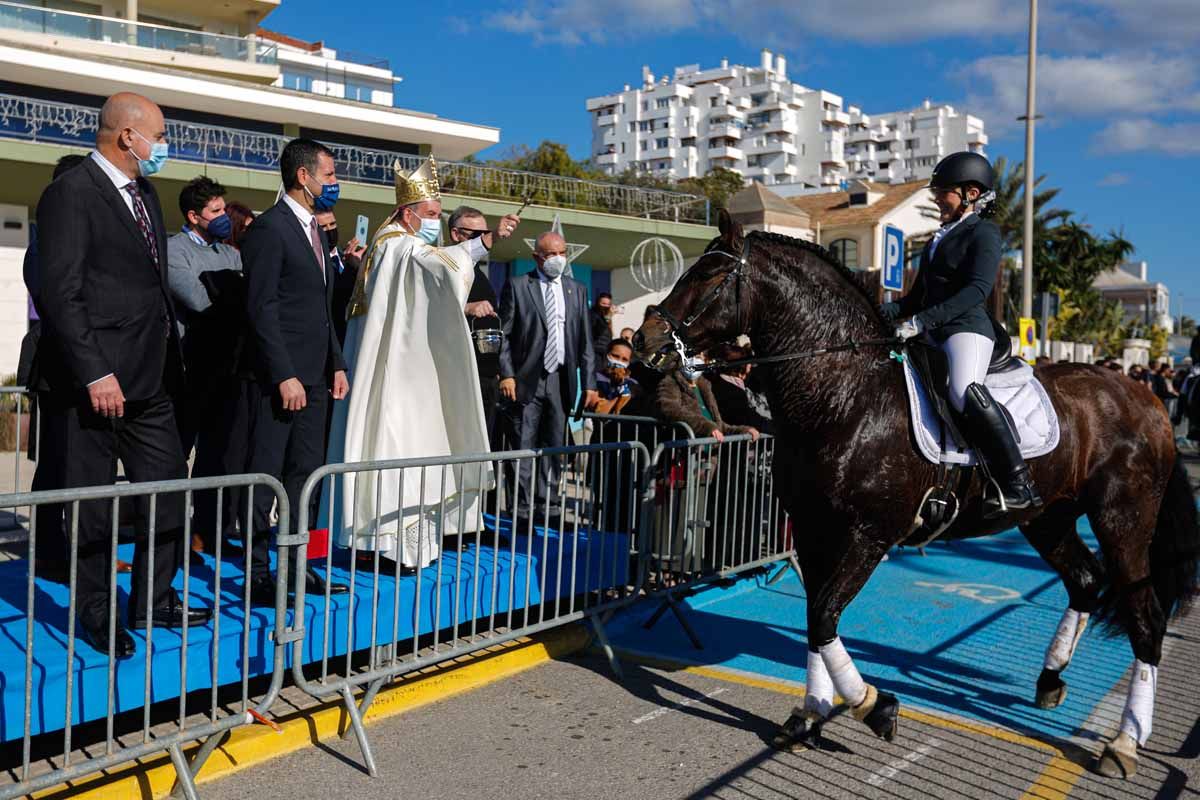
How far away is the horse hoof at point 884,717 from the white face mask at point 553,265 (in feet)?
12.8

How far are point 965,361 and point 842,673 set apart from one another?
1.57m

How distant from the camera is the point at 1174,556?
5.16 metres

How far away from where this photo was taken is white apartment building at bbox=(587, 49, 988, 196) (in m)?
124

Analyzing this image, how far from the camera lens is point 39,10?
96.7 feet

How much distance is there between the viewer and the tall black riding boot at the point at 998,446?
459 cm

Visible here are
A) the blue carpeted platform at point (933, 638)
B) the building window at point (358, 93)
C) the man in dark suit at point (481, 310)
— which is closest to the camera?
the blue carpeted platform at point (933, 638)

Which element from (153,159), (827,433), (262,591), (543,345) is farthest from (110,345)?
(543,345)

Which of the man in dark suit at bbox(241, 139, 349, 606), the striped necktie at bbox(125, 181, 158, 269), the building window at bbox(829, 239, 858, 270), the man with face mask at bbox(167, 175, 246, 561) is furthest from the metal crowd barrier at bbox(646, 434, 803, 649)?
the building window at bbox(829, 239, 858, 270)

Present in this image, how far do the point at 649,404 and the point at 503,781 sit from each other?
3681 mm

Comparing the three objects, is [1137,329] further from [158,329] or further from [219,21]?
[158,329]

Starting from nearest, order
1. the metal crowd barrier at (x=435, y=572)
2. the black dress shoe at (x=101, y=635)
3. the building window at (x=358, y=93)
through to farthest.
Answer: the black dress shoe at (x=101, y=635) < the metal crowd barrier at (x=435, y=572) < the building window at (x=358, y=93)

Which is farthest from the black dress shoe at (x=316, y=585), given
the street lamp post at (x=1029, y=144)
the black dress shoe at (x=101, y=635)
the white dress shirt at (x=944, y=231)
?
the street lamp post at (x=1029, y=144)

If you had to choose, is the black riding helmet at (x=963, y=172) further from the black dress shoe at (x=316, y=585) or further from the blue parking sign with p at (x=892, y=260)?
the blue parking sign with p at (x=892, y=260)

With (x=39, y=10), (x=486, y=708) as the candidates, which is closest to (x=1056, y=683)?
(x=486, y=708)
